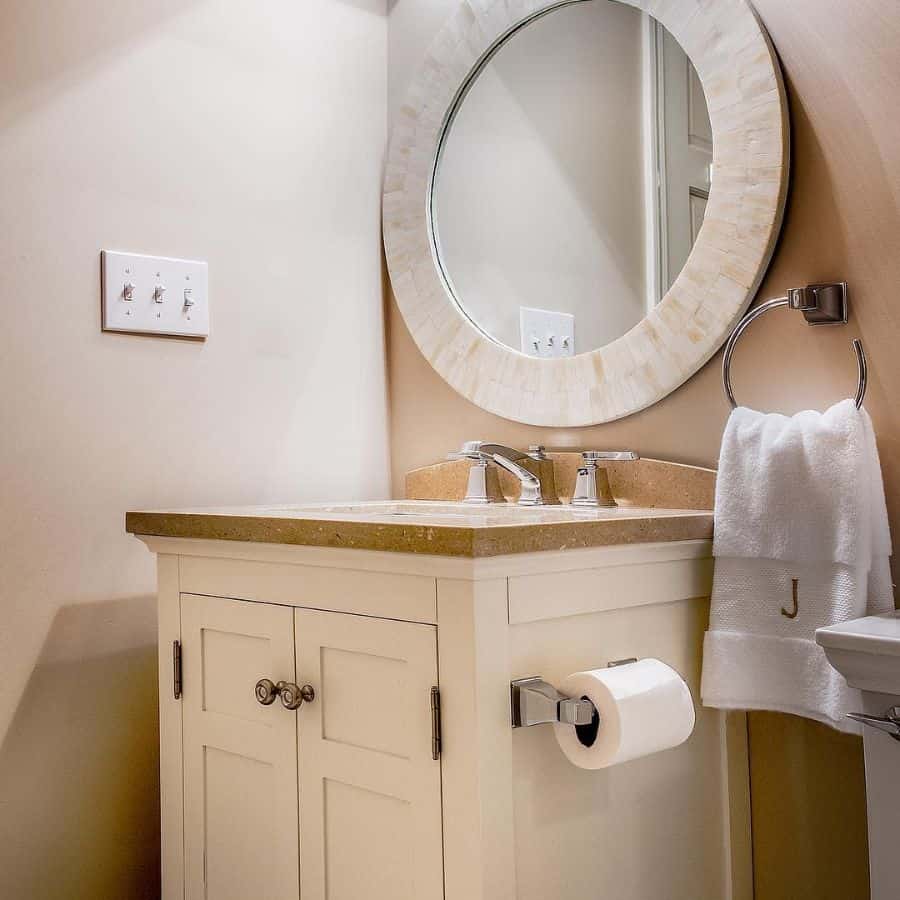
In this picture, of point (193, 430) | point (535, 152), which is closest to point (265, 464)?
point (193, 430)

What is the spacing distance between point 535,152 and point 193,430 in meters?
0.66

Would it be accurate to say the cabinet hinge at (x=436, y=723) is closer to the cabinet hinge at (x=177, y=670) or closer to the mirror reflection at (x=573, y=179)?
the cabinet hinge at (x=177, y=670)

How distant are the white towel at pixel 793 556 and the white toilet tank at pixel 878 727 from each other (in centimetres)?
8

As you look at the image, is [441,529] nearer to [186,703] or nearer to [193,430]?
[186,703]

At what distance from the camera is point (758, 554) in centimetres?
104

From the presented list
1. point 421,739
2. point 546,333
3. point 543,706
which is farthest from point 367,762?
point 546,333

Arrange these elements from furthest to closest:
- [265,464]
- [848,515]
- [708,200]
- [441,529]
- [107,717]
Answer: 1. [265,464]
2. [107,717]
3. [708,200]
4. [848,515]
5. [441,529]

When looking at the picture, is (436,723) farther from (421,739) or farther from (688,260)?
(688,260)

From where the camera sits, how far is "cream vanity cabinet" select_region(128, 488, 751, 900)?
0.89 meters

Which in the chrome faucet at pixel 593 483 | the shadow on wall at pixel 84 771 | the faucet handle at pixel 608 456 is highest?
the faucet handle at pixel 608 456

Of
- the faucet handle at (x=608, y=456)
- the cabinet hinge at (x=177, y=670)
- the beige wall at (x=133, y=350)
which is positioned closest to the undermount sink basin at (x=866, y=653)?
the faucet handle at (x=608, y=456)

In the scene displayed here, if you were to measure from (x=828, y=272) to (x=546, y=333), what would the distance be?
1.39 ft

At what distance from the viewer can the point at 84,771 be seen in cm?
134

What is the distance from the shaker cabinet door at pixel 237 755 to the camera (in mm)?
1074
